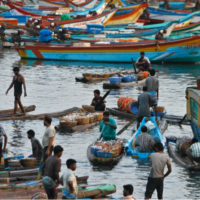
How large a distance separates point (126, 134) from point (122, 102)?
2667 millimetres

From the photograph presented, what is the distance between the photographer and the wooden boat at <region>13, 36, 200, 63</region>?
37344 mm

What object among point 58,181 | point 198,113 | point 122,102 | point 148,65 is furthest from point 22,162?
point 148,65

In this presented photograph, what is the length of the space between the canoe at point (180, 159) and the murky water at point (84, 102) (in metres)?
0.14

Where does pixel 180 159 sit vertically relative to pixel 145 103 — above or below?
below

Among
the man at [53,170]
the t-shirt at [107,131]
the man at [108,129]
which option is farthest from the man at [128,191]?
the t-shirt at [107,131]

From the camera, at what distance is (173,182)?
549 inches

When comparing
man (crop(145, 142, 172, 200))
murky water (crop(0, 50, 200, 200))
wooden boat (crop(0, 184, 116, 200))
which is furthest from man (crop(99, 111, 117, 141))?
man (crop(145, 142, 172, 200))

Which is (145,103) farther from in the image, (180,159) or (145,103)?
(180,159)

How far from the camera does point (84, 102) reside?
80.1ft

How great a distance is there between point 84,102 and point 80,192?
12755mm

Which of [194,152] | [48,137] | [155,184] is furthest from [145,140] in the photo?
[155,184]

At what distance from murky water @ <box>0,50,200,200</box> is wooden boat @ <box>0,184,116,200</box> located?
754mm

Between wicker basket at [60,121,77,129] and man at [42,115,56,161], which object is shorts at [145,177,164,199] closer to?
man at [42,115,56,161]

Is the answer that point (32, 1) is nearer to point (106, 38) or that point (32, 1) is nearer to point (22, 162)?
point (106, 38)
